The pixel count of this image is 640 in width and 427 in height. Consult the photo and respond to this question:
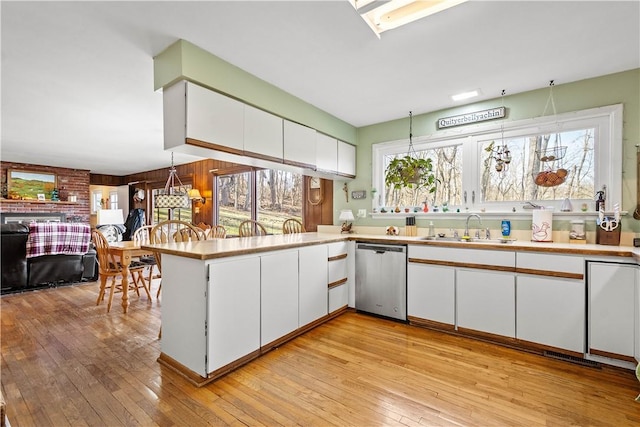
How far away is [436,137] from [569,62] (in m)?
1.35

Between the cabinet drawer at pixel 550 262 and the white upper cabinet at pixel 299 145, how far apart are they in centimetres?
224

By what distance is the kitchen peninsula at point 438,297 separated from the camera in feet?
6.70

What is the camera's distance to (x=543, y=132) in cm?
300

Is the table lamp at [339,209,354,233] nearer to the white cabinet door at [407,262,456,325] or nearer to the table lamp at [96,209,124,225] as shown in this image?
the white cabinet door at [407,262,456,325]

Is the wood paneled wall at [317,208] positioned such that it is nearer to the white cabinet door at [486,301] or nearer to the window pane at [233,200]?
the window pane at [233,200]

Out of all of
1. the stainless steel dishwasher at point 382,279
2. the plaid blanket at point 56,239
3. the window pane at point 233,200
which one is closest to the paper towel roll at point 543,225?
the stainless steel dishwasher at point 382,279

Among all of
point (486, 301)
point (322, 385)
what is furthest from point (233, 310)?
point (486, 301)

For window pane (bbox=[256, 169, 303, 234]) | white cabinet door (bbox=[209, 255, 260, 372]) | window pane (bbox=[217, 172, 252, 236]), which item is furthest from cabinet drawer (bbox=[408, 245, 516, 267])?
window pane (bbox=[217, 172, 252, 236])

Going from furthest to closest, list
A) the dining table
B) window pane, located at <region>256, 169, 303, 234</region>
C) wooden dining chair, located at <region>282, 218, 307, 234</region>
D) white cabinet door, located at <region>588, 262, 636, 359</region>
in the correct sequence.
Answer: window pane, located at <region>256, 169, 303, 234</region> < wooden dining chair, located at <region>282, 218, 307, 234</region> < the dining table < white cabinet door, located at <region>588, 262, 636, 359</region>

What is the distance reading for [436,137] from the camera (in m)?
3.61

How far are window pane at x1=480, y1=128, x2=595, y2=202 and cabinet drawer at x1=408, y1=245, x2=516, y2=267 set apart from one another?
3.01ft

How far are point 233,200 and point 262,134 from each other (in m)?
3.82

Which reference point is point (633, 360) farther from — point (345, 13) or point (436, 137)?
point (345, 13)

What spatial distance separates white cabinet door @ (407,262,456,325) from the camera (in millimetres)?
2828
